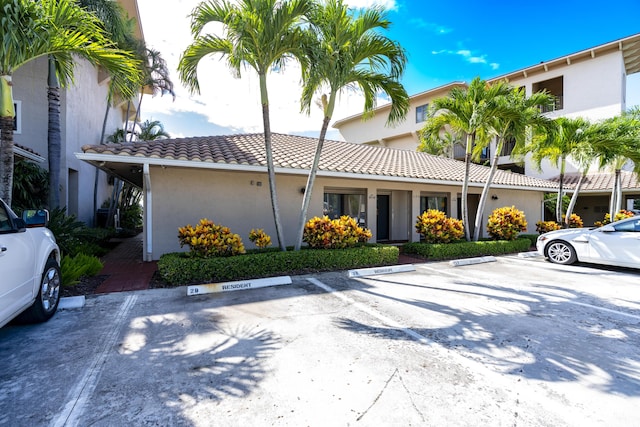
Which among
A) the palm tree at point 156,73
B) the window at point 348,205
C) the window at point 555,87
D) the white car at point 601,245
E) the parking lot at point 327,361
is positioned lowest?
the parking lot at point 327,361

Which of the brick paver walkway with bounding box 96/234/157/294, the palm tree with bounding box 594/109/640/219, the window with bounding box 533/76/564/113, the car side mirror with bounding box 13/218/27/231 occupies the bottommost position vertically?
the brick paver walkway with bounding box 96/234/157/294

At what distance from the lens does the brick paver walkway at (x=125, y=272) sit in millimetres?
6465

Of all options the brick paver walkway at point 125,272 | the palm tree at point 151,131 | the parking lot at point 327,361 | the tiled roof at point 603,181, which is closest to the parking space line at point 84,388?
the parking lot at point 327,361

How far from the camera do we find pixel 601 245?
8297mm

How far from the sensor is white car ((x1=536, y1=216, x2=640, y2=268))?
7871 mm

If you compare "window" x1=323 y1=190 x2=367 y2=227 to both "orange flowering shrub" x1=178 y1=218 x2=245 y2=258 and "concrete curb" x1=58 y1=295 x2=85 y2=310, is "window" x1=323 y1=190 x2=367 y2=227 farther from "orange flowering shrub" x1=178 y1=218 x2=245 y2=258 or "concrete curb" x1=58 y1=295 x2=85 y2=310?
"concrete curb" x1=58 y1=295 x2=85 y2=310

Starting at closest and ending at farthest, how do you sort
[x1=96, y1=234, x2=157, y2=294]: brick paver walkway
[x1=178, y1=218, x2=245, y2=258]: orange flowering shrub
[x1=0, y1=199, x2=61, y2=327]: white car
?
1. [x1=0, y1=199, x2=61, y2=327]: white car
2. [x1=96, y1=234, x2=157, y2=294]: brick paver walkway
3. [x1=178, y1=218, x2=245, y2=258]: orange flowering shrub

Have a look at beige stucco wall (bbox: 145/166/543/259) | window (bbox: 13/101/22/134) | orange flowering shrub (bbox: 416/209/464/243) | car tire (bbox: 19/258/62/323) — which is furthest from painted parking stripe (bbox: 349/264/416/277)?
window (bbox: 13/101/22/134)

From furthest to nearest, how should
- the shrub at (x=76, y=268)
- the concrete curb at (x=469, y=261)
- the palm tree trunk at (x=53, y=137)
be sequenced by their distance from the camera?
the palm tree trunk at (x=53, y=137)
the concrete curb at (x=469, y=261)
the shrub at (x=76, y=268)

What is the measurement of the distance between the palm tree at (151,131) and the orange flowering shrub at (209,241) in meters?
15.9

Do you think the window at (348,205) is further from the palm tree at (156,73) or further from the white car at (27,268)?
the palm tree at (156,73)

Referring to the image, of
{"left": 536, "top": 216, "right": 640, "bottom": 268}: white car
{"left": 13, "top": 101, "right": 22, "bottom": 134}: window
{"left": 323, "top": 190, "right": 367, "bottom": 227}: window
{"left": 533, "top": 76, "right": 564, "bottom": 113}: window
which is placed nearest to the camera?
{"left": 536, "top": 216, "right": 640, "bottom": 268}: white car

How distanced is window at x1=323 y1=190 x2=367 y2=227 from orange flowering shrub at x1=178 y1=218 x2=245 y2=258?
553cm

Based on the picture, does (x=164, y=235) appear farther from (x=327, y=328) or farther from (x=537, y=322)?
(x=537, y=322)
